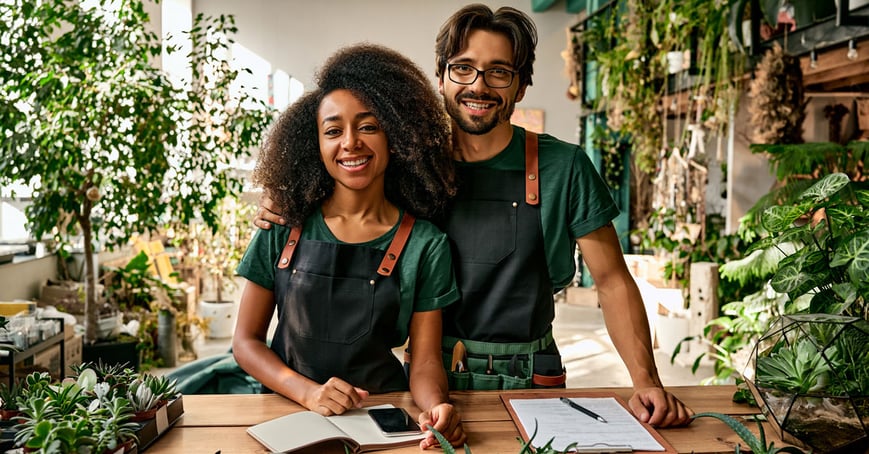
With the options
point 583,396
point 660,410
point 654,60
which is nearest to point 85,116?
point 583,396

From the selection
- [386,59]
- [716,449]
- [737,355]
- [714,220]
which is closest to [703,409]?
[716,449]

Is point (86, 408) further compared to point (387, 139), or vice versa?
point (387, 139)

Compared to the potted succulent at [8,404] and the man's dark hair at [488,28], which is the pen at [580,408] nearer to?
the man's dark hair at [488,28]

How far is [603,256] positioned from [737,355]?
2.54 meters

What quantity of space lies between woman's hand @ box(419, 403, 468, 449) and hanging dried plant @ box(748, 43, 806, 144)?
10.1 ft

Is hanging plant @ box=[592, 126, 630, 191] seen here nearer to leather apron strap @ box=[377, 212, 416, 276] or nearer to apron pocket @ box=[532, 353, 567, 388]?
apron pocket @ box=[532, 353, 567, 388]

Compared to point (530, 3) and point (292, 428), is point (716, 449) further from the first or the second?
point (530, 3)

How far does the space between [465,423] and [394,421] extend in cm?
14

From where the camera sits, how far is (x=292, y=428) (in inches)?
53.8

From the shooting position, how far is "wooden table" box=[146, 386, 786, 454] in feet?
4.43

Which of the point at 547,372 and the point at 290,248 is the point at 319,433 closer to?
the point at 290,248

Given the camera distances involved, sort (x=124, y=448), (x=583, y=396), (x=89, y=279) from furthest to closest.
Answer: (x=89, y=279) → (x=583, y=396) → (x=124, y=448)

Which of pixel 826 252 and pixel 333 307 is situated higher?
pixel 826 252

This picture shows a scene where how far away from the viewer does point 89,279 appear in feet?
14.8
